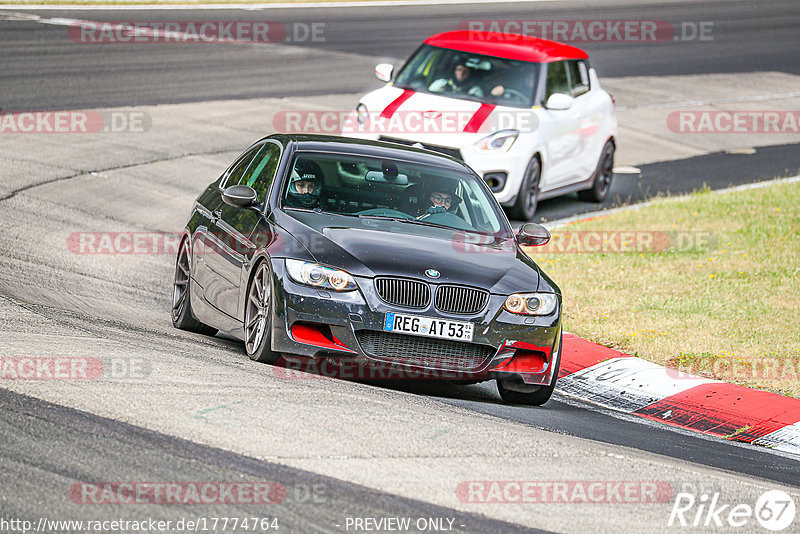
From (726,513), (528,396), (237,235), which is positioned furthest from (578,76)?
(726,513)

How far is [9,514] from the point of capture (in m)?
4.96

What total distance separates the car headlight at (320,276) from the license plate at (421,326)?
0.33 m

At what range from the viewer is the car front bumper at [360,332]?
7.85 metres

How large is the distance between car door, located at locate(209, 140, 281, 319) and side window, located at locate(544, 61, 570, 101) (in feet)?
23.1

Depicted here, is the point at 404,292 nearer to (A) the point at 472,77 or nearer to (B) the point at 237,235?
(B) the point at 237,235

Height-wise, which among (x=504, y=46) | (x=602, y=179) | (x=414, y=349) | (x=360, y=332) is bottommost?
(x=602, y=179)

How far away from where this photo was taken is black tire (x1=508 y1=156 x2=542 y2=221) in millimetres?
15203

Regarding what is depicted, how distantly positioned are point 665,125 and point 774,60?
32.8 ft

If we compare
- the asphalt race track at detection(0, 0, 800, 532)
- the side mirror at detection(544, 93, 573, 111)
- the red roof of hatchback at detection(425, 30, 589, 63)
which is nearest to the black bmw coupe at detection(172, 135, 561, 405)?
the asphalt race track at detection(0, 0, 800, 532)

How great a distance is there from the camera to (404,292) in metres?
7.95

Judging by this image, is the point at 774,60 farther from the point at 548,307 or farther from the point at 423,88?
the point at 548,307

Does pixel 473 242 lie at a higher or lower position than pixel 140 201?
higher

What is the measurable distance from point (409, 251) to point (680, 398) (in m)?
2.52

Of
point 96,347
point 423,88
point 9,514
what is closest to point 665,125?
point 423,88
